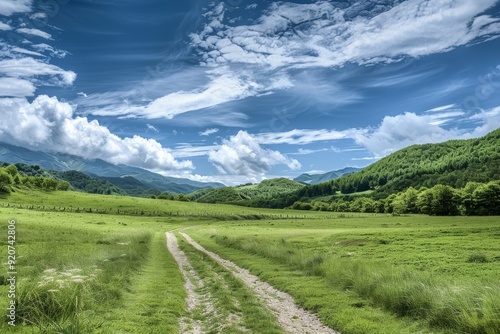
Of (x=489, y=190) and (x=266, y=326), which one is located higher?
(x=489, y=190)

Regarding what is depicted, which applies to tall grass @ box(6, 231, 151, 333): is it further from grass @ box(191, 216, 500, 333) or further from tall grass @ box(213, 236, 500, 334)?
tall grass @ box(213, 236, 500, 334)

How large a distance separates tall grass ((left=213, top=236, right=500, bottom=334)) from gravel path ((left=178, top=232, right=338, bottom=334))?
12.4 feet

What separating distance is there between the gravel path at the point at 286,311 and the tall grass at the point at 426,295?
3.78 metres

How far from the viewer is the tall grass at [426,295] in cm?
1274

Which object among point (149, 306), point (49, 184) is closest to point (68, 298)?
point (149, 306)

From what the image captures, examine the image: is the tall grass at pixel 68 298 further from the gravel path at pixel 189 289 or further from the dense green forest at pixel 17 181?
the dense green forest at pixel 17 181

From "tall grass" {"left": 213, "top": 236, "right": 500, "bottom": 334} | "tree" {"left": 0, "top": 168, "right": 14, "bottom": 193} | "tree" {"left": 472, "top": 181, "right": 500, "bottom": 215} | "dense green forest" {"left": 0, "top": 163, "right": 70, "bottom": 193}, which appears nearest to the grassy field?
"tall grass" {"left": 213, "top": 236, "right": 500, "bottom": 334}

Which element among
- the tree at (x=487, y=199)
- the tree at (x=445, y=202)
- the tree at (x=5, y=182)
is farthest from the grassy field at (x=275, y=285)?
the tree at (x=5, y=182)

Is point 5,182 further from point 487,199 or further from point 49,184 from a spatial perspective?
point 487,199

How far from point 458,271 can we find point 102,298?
2619 centimetres

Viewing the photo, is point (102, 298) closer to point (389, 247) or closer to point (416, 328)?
point (416, 328)

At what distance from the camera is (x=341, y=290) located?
21016mm

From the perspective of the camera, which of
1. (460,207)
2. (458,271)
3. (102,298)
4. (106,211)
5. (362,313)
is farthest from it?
(460,207)

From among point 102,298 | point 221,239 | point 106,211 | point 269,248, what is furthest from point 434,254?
point 106,211
